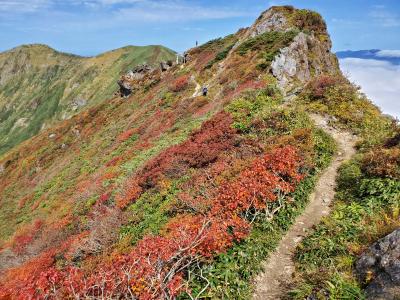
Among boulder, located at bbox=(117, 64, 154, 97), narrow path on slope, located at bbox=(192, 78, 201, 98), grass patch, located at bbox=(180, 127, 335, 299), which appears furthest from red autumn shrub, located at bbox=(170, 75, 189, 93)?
grass patch, located at bbox=(180, 127, 335, 299)

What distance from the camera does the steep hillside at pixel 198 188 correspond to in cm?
1180

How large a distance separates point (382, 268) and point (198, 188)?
9.96 metres

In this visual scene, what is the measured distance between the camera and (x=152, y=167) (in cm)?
2548

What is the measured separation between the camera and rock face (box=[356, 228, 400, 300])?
9.28 meters

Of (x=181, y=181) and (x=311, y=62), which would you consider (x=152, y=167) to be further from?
(x=311, y=62)

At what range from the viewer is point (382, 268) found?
9953mm

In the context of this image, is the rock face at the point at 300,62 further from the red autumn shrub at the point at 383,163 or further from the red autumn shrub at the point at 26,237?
the red autumn shrub at the point at 26,237

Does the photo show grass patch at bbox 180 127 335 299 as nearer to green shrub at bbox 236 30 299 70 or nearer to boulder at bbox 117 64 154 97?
green shrub at bbox 236 30 299 70

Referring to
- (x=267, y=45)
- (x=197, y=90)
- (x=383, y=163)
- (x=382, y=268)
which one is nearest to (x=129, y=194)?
(x=383, y=163)

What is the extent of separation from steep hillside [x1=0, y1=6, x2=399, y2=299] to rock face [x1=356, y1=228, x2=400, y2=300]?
154cm

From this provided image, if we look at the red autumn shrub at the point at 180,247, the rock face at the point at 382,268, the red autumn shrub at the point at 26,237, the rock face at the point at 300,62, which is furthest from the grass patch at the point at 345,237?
the red autumn shrub at the point at 26,237

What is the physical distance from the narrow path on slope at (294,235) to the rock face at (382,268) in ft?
8.35

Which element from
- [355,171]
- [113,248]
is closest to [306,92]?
[355,171]

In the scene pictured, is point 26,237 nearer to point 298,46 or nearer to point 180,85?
point 180,85
